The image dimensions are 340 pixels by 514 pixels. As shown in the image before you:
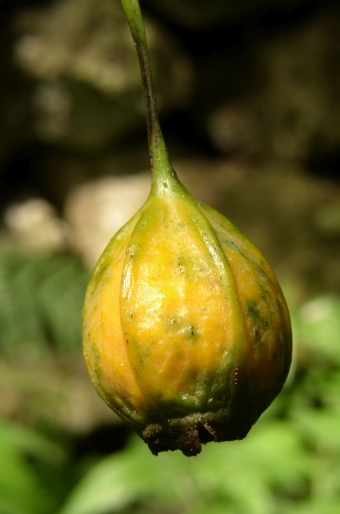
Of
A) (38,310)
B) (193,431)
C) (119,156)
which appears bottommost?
(38,310)

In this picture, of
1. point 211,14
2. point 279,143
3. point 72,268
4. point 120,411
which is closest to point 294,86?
point 279,143

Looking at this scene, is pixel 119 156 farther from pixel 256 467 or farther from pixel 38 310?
pixel 256 467

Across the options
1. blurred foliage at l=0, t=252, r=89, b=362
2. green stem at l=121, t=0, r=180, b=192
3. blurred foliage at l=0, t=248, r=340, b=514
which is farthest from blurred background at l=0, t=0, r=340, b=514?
green stem at l=121, t=0, r=180, b=192

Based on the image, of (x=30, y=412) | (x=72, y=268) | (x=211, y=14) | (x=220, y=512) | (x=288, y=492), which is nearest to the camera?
(x=220, y=512)

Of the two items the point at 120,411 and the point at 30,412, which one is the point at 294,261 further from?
the point at 120,411

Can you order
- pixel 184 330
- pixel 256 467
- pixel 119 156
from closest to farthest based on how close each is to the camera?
pixel 184 330 → pixel 256 467 → pixel 119 156

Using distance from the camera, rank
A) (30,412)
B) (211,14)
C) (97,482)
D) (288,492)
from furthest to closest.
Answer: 1. (211,14)
2. (30,412)
3. (288,492)
4. (97,482)

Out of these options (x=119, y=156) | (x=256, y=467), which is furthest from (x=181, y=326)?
(x=119, y=156)

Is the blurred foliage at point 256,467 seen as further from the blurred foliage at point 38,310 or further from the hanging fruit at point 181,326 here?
the hanging fruit at point 181,326

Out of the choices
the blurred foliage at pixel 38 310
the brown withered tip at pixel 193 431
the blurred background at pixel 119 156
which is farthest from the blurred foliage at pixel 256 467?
the brown withered tip at pixel 193 431
